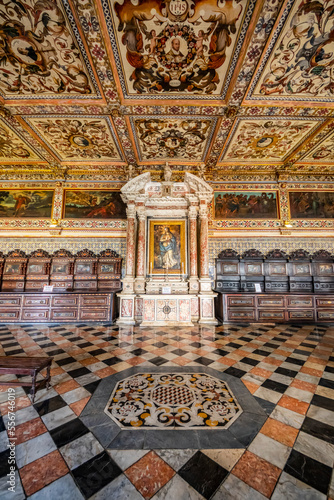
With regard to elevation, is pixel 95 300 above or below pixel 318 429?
above

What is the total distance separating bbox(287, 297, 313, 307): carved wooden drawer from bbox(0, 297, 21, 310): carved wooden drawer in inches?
371

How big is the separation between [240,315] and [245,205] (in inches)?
179

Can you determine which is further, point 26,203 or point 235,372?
point 26,203

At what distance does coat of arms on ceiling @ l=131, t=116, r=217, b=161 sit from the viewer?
19.6ft

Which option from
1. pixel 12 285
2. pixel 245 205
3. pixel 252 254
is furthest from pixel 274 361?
pixel 12 285

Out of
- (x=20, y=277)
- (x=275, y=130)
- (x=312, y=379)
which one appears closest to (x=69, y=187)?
(x=20, y=277)

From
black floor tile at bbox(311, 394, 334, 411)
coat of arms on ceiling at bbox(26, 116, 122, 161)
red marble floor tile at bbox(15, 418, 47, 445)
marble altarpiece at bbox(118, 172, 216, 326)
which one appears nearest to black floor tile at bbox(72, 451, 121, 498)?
red marble floor tile at bbox(15, 418, 47, 445)

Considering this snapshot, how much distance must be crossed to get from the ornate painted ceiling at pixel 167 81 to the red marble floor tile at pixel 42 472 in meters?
6.18

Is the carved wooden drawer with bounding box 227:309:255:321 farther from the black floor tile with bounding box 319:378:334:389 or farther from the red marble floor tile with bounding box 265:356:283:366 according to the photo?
the black floor tile with bounding box 319:378:334:389

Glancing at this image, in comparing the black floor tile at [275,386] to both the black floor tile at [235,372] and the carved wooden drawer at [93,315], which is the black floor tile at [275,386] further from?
the carved wooden drawer at [93,315]

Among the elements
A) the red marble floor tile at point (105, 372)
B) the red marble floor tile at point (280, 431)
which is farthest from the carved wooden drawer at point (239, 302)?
the red marble floor tile at point (280, 431)

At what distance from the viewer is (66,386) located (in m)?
2.90

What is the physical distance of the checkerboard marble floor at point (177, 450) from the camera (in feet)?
4.91

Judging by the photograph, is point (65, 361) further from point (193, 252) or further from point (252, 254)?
point (252, 254)
